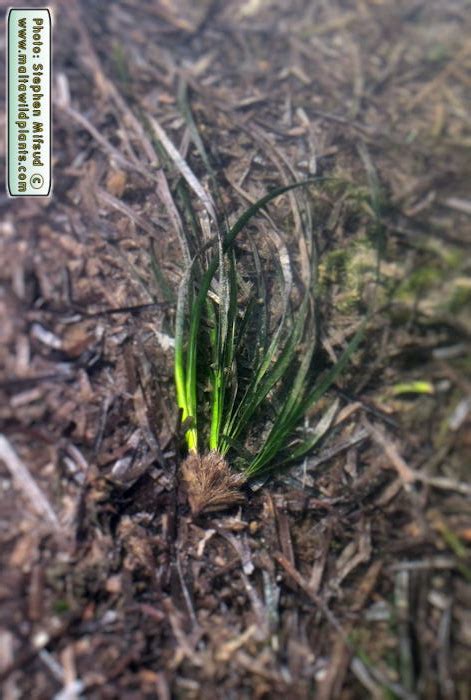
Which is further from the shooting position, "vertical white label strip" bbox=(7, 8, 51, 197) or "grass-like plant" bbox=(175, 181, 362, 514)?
"vertical white label strip" bbox=(7, 8, 51, 197)

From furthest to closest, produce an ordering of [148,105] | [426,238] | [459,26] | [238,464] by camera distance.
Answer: [459,26] → [148,105] → [426,238] → [238,464]

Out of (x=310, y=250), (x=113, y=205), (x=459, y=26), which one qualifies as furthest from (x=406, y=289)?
(x=459, y=26)

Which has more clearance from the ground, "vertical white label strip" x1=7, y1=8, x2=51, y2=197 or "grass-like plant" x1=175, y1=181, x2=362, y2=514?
"vertical white label strip" x1=7, y1=8, x2=51, y2=197

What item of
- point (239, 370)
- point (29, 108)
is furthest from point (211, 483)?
point (29, 108)

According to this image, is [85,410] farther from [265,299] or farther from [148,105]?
[148,105]

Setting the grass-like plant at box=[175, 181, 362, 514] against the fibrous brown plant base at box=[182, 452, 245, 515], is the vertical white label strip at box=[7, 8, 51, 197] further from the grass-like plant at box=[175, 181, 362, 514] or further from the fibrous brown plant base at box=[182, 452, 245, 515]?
the fibrous brown plant base at box=[182, 452, 245, 515]

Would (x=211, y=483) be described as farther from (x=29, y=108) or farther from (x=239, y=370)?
(x=29, y=108)

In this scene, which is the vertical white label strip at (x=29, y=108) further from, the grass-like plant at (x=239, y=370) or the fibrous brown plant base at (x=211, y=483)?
the fibrous brown plant base at (x=211, y=483)

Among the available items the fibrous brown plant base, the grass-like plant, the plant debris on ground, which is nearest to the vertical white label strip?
the plant debris on ground
